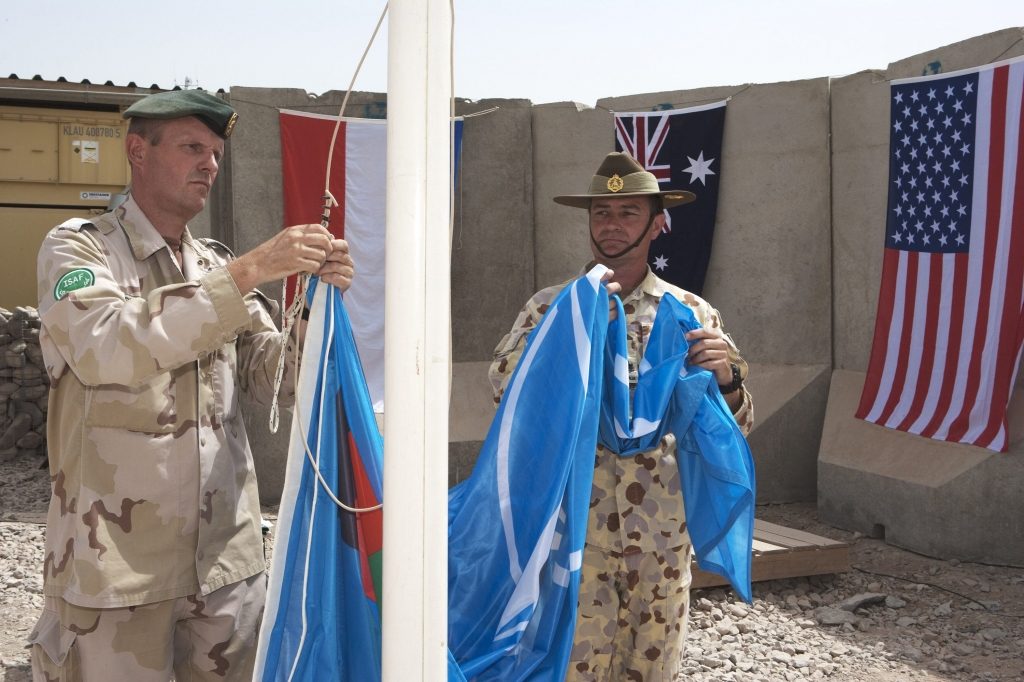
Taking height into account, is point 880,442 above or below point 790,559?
above

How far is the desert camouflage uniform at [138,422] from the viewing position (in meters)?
2.13

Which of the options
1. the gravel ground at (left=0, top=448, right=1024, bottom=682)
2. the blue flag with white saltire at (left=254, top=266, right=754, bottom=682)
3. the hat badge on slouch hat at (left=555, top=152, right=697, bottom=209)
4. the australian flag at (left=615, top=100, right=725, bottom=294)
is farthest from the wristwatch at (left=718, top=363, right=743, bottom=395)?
the australian flag at (left=615, top=100, right=725, bottom=294)

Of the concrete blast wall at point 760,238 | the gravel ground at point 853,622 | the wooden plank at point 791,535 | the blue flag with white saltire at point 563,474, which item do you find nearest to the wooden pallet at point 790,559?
the wooden plank at point 791,535

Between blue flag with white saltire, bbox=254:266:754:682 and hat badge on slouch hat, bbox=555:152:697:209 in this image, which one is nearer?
blue flag with white saltire, bbox=254:266:754:682

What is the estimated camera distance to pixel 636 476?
3.10m

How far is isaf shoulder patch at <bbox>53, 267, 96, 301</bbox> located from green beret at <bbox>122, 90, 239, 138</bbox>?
1.48 feet

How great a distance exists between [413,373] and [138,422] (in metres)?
1.13

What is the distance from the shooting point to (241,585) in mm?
2498

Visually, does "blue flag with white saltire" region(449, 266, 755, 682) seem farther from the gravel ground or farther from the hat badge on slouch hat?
the gravel ground

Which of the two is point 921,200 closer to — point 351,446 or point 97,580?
point 351,446

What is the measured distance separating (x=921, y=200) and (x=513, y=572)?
16.4 feet

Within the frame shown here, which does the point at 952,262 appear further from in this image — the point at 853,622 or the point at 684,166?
the point at 853,622

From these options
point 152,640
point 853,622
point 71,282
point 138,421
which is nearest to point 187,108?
point 71,282

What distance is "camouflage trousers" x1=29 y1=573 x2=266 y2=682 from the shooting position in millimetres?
2277
